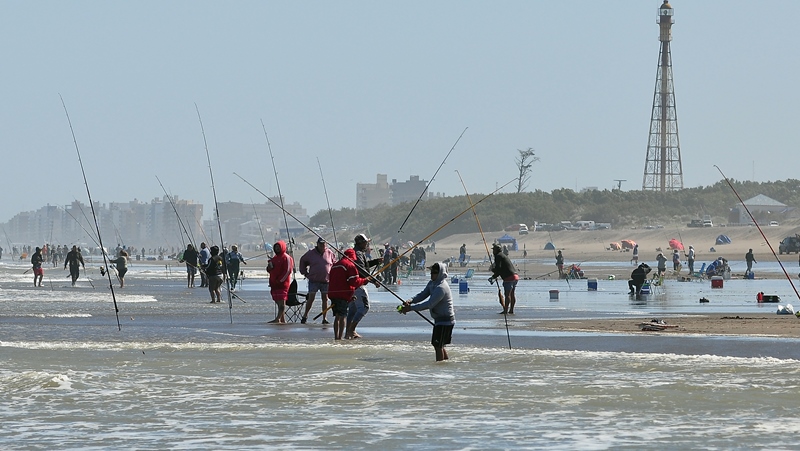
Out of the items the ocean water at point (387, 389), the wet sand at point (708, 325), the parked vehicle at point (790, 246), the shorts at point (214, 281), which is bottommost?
the ocean water at point (387, 389)

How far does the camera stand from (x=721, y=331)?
17.2m

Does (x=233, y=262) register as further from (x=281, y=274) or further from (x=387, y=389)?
(x=387, y=389)

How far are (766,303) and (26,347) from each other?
15221 millimetres

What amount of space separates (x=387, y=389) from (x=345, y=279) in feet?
13.6

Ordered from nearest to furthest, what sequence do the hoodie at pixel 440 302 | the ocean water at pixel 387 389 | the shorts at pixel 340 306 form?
the ocean water at pixel 387 389, the hoodie at pixel 440 302, the shorts at pixel 340 306

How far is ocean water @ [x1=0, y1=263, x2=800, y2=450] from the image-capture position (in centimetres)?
934

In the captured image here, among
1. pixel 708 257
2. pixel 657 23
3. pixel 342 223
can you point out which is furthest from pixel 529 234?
pixel 342 223

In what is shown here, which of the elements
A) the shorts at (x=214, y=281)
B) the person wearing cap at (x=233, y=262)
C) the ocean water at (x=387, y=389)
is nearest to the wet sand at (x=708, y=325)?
the ocean water at (x=387, y=389)

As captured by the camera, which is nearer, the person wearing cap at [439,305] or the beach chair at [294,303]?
the person wearing cap at [439,305]

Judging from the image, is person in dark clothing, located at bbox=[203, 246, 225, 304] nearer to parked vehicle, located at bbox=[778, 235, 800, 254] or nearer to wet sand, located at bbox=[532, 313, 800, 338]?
wet sand, located at bbox=[532, 313, 800, 338]

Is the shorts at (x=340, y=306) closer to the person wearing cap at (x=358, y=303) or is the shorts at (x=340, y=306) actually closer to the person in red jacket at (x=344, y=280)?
the person in red jacket at (x=344, y=280)

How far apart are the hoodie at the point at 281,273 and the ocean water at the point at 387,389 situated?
55cm

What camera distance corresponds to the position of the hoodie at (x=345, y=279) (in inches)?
622

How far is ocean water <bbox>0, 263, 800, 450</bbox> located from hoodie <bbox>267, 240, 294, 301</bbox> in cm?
55
